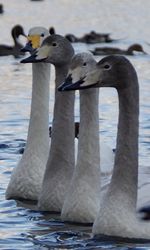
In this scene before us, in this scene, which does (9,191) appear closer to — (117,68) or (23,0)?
(117,68)

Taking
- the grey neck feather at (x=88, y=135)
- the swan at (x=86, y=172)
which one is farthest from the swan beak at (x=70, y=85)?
the grey neck feather at (x=88, y=135)

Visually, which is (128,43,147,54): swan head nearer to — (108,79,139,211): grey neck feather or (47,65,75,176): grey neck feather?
(47,65,75,176): grey neck feather

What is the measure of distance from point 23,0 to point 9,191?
33013 mm

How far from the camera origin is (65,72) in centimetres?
1114

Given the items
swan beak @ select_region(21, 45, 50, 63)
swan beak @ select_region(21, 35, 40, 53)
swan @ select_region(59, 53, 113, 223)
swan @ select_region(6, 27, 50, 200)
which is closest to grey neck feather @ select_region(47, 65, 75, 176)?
swan beak @ select_region(21, 45, 50, 63)

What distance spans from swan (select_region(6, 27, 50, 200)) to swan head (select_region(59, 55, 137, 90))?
6.85ft

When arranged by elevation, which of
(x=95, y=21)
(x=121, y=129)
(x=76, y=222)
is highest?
(x=95, y=21)

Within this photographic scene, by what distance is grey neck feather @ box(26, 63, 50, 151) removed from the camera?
39.2ft

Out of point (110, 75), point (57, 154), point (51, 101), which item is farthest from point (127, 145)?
point (51, 101)

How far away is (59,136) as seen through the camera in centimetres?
1110

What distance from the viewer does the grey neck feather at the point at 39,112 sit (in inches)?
471

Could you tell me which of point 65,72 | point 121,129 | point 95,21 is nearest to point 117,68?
point 121,129

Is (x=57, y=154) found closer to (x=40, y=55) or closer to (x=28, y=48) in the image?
(x=40, y=55)

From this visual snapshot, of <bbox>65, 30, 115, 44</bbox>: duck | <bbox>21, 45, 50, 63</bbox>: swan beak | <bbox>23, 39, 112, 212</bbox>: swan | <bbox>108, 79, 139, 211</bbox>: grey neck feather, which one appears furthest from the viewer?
<bbox>65, 30, 115, 44</bbox>: duck
